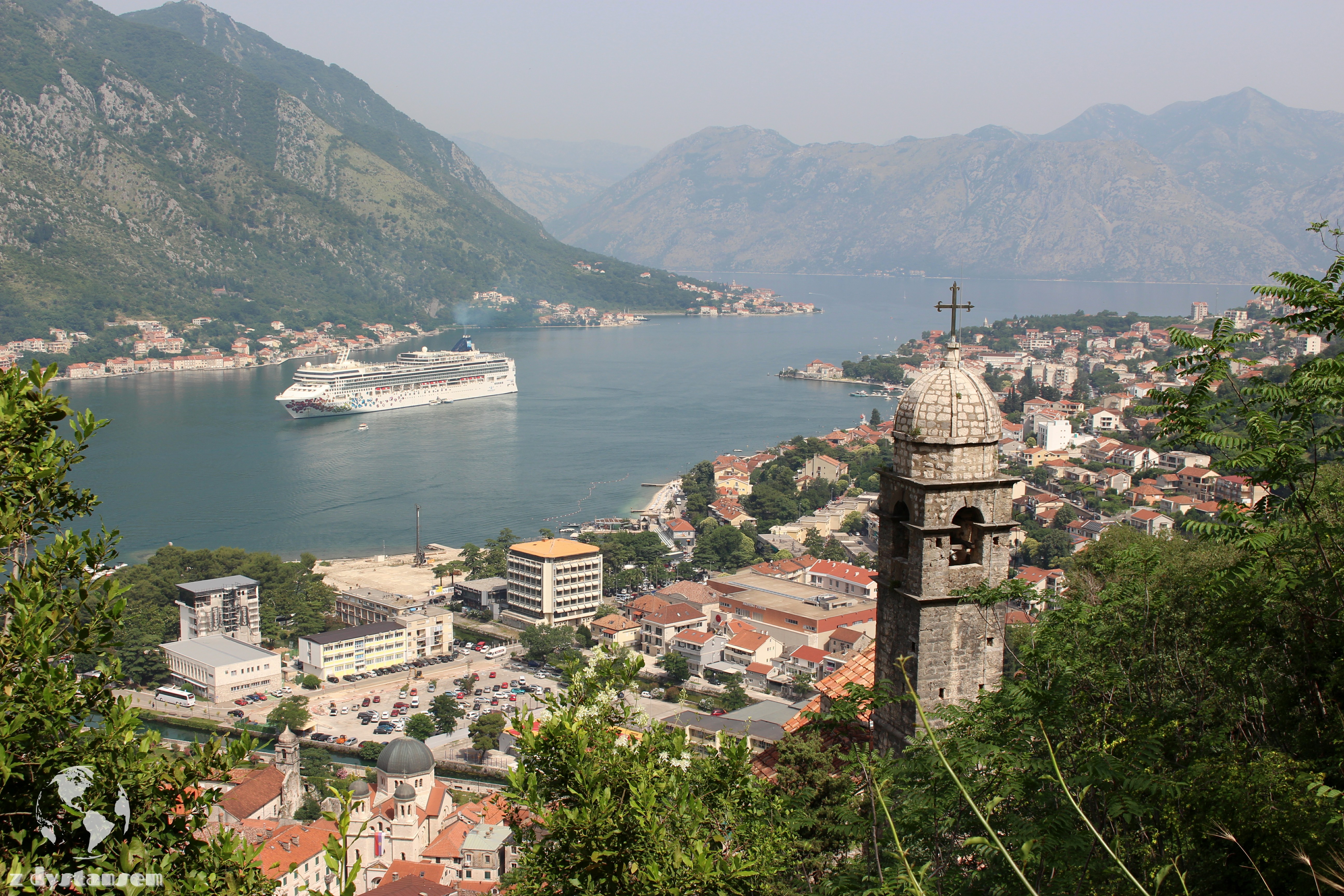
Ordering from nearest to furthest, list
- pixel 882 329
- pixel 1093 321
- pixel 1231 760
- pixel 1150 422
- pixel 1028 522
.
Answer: pixel 1231 760, pixel 1028 522, pixel 1150 422, pixel 1093 321, pixel 882 329

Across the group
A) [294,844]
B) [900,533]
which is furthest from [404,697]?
[900,533]

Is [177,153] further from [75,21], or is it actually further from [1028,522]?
[1028,522]

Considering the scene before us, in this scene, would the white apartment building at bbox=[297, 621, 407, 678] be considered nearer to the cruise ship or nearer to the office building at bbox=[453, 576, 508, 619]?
the office building at bbox=[453, 576, 508, 619]

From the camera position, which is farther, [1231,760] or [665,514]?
[665,514]

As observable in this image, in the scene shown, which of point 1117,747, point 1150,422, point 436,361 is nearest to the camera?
point 1117,747

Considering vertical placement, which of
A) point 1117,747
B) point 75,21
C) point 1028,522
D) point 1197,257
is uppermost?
point 75,21

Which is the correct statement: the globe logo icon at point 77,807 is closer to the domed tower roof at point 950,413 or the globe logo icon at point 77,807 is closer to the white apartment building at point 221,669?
the domed tower roof at point 950,413

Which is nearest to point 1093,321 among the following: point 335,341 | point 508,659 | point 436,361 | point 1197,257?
point 436,361

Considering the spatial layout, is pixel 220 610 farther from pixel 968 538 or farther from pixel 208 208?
pixel 208 208
